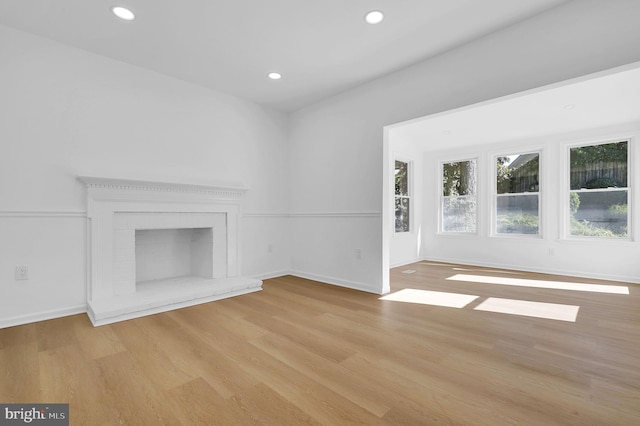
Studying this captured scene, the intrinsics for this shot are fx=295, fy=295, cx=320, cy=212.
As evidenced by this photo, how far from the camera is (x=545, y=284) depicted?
4.10m

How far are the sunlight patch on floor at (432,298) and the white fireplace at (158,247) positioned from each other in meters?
1.74

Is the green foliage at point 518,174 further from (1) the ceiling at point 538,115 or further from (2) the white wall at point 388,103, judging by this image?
(2) the white wall at point 388,103

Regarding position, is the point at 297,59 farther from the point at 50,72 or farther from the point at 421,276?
the point at 421,276

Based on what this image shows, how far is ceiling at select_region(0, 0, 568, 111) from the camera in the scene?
7.66ft

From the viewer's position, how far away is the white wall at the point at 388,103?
2.21 m

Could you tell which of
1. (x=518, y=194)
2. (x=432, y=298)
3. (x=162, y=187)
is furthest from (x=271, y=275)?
(x=518, y=194)

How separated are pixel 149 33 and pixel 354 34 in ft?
6.09

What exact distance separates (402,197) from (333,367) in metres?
4.53

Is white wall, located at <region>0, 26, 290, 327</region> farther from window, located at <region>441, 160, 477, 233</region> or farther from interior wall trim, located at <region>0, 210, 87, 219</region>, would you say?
window, located at <region>441, 160, 477, 233</region>

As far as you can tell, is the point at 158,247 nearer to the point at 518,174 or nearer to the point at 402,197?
the point at 402,197

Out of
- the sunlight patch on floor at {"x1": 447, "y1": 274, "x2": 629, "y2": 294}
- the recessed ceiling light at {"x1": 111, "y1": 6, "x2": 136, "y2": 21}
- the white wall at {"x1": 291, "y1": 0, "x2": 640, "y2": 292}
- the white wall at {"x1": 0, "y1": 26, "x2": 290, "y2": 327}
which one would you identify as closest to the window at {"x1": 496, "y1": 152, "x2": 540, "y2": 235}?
the sunlight patch on floor at {"x1": 447, "y1": 274, "x2": 629, "y2": 294}

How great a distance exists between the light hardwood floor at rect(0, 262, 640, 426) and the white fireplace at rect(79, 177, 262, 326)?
265mm

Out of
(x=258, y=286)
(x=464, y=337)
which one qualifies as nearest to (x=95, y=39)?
(x=258, y=286)

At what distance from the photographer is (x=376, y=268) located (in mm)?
3678
